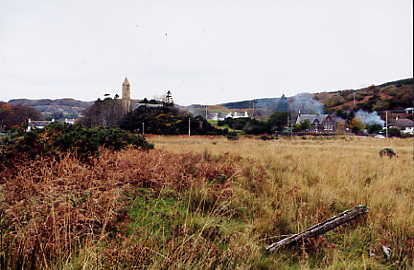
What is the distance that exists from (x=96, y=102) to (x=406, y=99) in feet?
229

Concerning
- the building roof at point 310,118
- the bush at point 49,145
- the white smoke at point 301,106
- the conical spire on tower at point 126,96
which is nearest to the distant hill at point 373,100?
the white smoke at point 301,106

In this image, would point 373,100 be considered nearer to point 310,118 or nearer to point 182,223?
point 310,118

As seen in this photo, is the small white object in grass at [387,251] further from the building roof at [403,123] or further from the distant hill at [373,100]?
the building roof at [403,123]

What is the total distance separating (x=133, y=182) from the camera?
180 inches

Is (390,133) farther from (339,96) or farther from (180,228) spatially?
(180,228)

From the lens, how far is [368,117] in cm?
5191

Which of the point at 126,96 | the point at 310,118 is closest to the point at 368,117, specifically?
the point at 310,118

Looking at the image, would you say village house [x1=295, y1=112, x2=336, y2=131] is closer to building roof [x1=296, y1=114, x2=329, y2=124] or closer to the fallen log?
building roof [x1=296, y1=114, x2=329, y2=124]

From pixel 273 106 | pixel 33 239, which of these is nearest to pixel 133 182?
pixel 33 239

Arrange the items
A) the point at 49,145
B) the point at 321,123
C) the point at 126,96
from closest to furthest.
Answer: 1. the point at 49,145
2. the point at 126,96
3. the point at 321,123

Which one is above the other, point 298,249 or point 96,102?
point 96,102

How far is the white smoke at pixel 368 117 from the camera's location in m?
49.5

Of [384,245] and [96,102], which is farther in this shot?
[96,102]

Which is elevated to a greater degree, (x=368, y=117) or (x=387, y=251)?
(x=368, y=117)
